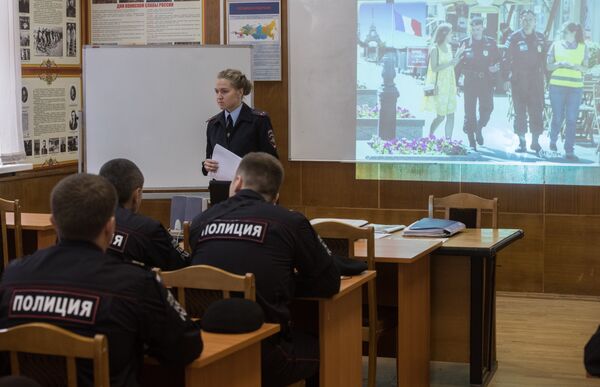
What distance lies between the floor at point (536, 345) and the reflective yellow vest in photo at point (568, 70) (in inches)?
64.9

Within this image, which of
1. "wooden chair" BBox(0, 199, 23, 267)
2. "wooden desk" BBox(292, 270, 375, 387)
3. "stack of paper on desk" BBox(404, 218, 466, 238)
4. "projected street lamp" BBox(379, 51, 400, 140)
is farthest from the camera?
"projected street lamp" BBox(379, 51, 400, 140)

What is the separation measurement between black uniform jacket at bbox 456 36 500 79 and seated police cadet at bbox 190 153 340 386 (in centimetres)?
410

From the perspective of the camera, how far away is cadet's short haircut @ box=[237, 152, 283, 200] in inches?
148

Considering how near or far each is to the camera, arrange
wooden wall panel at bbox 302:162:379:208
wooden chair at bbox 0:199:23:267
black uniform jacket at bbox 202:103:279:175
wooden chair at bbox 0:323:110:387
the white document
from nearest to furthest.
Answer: wooden chair at bbox 0:323:110:387 < wooden chair at bbox 0:199:23:267 < the white document < black uniform jacket at bbox 202:103:279:175 < wooden wall panel at bbox 302:162:379:208

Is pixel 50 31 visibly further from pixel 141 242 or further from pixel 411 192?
pixel 141 242

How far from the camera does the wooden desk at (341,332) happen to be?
12.7 ft

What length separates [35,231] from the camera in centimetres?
Answer: 603

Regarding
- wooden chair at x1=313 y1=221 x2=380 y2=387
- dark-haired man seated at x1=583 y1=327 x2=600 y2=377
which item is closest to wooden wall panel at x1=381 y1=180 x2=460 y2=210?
wooden chair at x1=313 y1=221 x2=380 y2=387

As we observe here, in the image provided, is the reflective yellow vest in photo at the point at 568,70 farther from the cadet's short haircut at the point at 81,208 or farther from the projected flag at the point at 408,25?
the cadet's short haircut at the point at 81,208

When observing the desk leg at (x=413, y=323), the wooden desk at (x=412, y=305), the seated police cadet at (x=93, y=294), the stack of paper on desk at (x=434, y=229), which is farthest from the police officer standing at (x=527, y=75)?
the seated police cadet at (x=93, y=294)

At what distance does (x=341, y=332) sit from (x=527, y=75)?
399 cm

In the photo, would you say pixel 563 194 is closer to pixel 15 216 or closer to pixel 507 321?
pixel 507 321

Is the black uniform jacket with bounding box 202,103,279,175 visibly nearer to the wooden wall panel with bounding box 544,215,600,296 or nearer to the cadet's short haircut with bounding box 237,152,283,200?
the cadet's short haircut with bounding box 237,152,283,200

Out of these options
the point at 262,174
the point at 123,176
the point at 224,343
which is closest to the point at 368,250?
the point at 262,174
